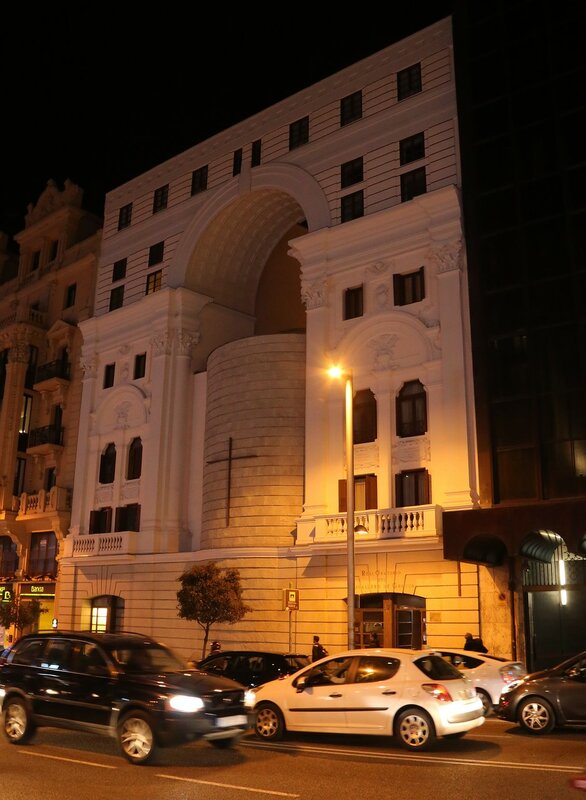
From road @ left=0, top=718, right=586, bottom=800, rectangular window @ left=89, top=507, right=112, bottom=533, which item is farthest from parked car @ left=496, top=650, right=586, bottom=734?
rectangular window @ left=89, top=507, right=112, bottom=533

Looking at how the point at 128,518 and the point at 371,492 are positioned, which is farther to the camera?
the point at 128,518

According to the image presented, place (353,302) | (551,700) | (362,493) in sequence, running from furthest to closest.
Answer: (353,302)
(362,493)
(551,700)

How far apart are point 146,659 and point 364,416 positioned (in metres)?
17.8

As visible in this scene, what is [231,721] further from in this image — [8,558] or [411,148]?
[8,558]

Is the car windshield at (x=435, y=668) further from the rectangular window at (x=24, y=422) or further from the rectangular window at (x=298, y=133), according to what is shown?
the rectangular window at (x=24, y=422)

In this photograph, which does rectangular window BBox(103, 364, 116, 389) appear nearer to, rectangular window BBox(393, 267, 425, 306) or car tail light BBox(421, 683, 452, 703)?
rectangular window BBox(393, 267, 425, 306)

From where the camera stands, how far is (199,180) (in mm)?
38938

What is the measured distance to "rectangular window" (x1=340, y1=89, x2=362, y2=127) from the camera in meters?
33.3

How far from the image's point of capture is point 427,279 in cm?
2944

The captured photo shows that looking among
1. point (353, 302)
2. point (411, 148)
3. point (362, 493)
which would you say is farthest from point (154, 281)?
point (362, 493)

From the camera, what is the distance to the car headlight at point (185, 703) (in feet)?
39.4

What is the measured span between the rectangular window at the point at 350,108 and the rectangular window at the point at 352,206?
3.40 metres

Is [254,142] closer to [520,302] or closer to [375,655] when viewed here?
[520,302]

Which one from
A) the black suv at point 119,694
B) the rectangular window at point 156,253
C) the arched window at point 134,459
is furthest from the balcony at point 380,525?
the rectangular window at point 156,253
